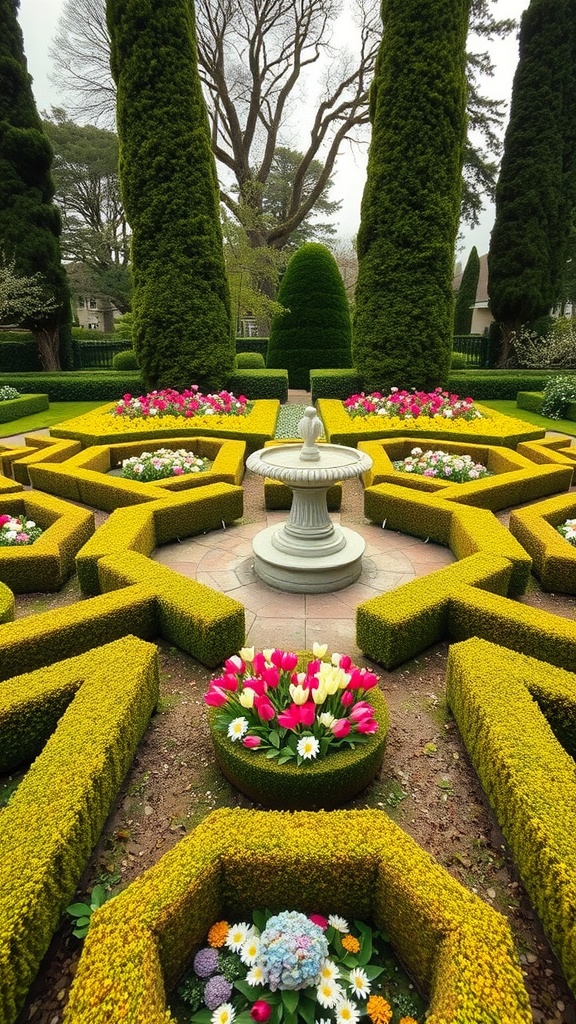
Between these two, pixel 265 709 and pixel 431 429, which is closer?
pixel 265 709

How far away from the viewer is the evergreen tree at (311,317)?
739 inches

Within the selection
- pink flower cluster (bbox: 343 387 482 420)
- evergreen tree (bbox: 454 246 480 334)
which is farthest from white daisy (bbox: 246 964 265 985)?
evergreen tree (bbox: 454 246 480 334)

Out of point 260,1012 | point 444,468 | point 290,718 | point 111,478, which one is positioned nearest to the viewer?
point 260,1012

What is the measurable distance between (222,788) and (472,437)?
28.5 ft

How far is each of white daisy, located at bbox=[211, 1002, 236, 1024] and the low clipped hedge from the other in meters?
15.6

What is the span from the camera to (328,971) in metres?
1.99

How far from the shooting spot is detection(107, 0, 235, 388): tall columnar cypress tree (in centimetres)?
1199

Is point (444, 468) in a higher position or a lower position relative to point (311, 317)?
lower

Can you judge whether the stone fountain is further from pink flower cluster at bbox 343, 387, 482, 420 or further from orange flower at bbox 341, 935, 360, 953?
pink flower cluster at bbox 343, 387, 482, 420

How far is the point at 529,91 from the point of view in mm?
19516

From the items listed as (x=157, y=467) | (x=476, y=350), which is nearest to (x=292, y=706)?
(x=157, y=467)

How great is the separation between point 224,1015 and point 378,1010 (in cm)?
59

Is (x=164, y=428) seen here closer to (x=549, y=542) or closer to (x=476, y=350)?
(x=549, y=542)

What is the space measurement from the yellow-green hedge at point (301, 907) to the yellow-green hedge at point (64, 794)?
12.1 inches
